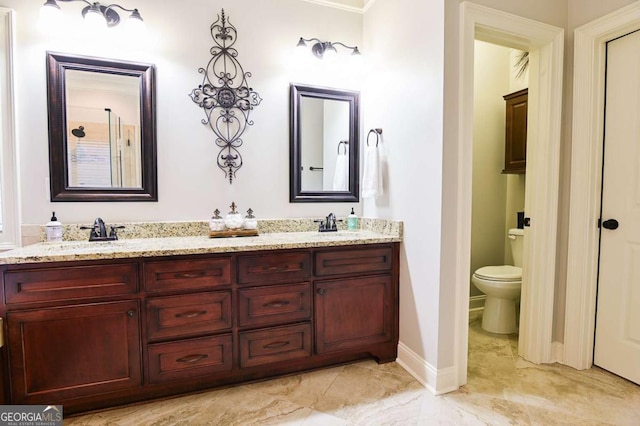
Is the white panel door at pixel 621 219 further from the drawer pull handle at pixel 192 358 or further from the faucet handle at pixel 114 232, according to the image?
the faucet handle at pixel 114 232

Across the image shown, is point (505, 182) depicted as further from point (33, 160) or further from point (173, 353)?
point (33, 160)

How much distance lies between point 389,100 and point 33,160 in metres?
2.21

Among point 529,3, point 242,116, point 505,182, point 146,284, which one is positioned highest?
point 529,3

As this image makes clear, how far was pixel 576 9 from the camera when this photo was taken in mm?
2037

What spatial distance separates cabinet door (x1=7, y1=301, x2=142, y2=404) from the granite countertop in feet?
0.83

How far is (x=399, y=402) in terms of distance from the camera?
1748 millimetres

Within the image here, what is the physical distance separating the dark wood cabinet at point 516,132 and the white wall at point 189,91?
141 centimetres

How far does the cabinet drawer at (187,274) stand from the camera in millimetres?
1655

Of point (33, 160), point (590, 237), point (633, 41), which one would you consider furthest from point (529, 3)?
point (33, 160)

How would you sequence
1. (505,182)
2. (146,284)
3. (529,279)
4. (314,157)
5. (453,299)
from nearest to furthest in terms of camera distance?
1. (146,284)
2. (453,299)
3. (529,279)
4. (314,157)
5. (505,182)

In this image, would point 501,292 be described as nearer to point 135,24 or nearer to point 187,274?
point 187,274

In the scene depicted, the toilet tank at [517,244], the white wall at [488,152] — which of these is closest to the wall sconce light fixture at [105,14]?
the white wall at [488,152]

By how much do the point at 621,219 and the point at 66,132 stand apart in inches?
131

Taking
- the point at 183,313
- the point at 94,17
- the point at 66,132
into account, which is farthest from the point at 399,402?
the point at 94,17
